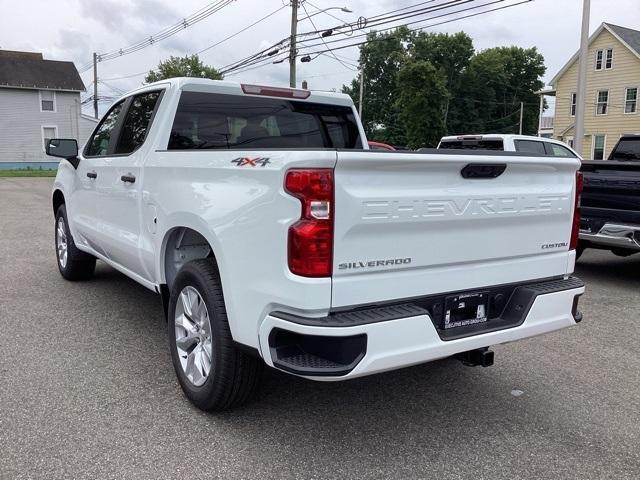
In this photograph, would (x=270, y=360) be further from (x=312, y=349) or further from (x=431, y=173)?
(x=431, y=173)

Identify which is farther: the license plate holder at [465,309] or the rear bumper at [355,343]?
the license plate holder at [465,309]

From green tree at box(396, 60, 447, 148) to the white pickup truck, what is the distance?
50.6 meters

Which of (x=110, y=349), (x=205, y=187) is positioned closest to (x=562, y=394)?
(x=205, y=187)

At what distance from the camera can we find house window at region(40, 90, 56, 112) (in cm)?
4044

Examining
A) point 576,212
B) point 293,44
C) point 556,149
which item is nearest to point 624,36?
point 293,44

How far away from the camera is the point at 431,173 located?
2.79 meters

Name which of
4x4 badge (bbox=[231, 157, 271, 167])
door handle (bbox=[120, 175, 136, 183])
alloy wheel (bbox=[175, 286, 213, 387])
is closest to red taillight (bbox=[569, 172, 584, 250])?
4x4 badge (bbox=[231, 157, 271, 167])

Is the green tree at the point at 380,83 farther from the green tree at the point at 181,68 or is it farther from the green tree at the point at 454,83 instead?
the green tree at the point at 181,68

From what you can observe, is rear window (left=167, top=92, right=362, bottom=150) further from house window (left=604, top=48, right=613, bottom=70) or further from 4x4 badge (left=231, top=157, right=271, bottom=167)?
Answer: house window (left=604, top=48, right=613, bottom=70)

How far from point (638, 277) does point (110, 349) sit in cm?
649

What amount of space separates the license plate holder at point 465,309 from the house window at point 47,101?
43466mm

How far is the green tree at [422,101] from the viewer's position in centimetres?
5319

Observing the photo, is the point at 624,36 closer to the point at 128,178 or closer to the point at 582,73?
the point at 582,73

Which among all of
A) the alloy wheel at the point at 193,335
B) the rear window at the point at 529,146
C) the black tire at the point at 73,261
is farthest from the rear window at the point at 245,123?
the rear window at the point at 529,146
